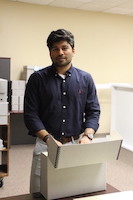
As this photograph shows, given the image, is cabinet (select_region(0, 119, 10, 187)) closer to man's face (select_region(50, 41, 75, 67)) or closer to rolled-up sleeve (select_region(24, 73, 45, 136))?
rolled-up sleeve (select_region(24, 73, 45, 136))

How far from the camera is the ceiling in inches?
197

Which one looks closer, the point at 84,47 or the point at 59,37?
the point at 59,37

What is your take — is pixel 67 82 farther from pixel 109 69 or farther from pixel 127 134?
pixel 109 69

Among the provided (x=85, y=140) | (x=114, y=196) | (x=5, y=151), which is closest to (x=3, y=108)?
(x=5, y=151)

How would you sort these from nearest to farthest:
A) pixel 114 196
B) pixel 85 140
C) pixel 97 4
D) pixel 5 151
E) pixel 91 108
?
pixel 114 196 → pixel 85 140 → pixel 91 108 → pixel 5 151 → pixel 97 4

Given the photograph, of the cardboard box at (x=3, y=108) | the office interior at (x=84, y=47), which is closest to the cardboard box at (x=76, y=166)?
the cardboard box at (x=3, y=108)

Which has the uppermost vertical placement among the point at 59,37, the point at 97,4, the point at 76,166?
the point at 97,4

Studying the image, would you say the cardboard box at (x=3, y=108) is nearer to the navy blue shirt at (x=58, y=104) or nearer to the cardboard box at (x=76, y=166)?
the navy blue shirt at (x=58, y=104)

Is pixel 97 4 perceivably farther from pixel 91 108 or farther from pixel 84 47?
pixel 91 108

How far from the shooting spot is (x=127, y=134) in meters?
5.14

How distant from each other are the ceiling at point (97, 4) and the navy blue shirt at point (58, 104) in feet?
10.9

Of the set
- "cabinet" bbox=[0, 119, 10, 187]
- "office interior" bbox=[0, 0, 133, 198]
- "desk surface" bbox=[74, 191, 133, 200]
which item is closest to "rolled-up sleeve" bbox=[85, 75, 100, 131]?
"desk surface" bbox=[74, 191, 133, 200]

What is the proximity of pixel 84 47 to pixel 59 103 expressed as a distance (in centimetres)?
399

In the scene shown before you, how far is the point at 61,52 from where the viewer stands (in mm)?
1824
